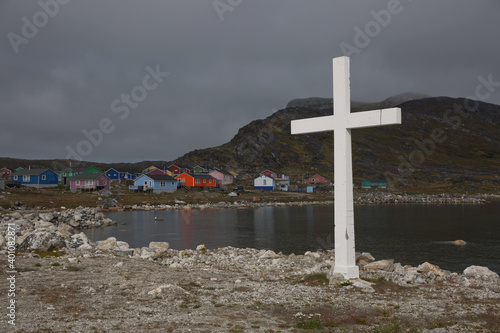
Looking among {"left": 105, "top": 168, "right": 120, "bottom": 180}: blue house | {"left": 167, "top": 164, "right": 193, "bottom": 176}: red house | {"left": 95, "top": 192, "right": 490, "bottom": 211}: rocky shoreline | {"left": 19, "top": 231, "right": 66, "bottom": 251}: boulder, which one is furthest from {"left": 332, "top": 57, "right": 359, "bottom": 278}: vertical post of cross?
{"left": 105, "top": 168, "right": 120, "bottom": 180}: blue house

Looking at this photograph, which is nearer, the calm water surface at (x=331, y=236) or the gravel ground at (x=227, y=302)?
the gravel ground at (x=227, y=302)

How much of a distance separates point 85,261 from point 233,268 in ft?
22.9

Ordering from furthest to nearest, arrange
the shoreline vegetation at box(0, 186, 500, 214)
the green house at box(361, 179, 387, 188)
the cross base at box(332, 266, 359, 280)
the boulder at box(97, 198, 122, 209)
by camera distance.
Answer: the green house at box(361, 179, 387, 188), the boulder at box(97, 198, 122, 209), the shoreline vegetation at box(0, 186, 500, 214), the cross base at box(332, 266, 359, 280)

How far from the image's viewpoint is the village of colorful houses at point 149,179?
330ft

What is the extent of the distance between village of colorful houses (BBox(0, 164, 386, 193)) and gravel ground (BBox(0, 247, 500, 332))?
76289 mm

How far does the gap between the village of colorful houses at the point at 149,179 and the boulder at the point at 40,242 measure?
214ft

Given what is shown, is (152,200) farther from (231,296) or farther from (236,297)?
(236,297)

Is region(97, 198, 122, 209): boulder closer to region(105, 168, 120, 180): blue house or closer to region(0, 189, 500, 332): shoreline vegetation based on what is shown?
region(105, 168, 120, 180): blue house

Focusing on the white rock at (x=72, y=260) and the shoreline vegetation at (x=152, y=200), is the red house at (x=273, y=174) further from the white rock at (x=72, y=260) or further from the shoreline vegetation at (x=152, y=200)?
the white rock at (x=72, y=260)

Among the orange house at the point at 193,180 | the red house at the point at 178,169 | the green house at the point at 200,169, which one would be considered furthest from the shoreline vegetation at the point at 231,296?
the green house at the point at 200,169

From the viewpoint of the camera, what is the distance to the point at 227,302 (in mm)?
11586

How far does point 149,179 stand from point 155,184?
2.07 m

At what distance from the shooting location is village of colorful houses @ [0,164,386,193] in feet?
330

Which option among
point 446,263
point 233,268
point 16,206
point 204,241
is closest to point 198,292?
point 233,268
